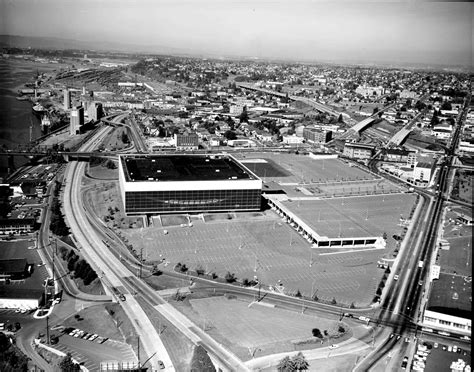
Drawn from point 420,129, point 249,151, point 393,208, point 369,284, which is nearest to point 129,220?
point 369,284

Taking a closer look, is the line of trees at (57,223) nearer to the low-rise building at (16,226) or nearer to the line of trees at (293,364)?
the low-rise building at (16,226)

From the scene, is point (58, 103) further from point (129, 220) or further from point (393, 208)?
point (393, 208)

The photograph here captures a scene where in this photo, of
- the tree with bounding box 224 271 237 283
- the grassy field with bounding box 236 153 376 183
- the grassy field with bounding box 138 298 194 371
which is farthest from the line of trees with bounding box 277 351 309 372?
the grassy field with bounding box 236 153 376 183

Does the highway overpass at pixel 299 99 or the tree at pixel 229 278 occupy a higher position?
the highway overpass at pixel 299 99

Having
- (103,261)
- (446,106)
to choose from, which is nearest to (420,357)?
(103,261)

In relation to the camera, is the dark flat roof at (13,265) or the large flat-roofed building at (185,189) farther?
the large flat-roofed building at (185,189)

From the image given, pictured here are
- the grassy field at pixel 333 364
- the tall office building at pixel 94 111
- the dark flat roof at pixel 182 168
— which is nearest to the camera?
the grassy field at pixel 333 364

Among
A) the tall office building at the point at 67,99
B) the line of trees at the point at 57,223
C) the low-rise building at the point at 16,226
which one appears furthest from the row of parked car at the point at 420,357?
the tall office building at the point at 67,99
